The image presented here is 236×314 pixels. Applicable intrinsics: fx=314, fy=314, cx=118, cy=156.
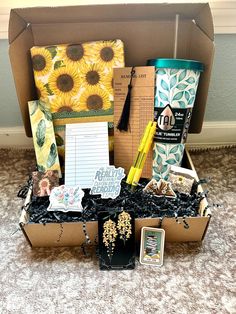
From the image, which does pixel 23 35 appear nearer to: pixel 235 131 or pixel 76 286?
pixel 76 286

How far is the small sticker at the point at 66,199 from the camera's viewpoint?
0.83 meters

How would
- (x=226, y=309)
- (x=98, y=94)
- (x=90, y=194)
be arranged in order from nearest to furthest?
(x=226, y=309), (x=90, y=194), (x=98, y=94)

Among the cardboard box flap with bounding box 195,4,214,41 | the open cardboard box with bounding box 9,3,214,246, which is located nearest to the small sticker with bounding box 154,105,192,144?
the open cardboard box with bounding box 9,3,214,246

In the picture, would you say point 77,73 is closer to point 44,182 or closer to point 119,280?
point 44,182

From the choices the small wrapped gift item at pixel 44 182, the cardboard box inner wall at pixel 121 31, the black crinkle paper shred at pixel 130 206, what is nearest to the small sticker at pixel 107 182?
the black crinkle paper shred at pixel 130 206

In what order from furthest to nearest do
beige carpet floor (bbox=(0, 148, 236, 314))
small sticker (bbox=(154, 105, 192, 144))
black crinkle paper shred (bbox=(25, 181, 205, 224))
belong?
small sticker (bbox=(154, 105, 192, 144)) < black crinkle paper shred (bbox=(25, 181, 205, 224)) < beige carpet floor (bbox=(0, 148, 236, 314))

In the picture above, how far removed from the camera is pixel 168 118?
3.07ft

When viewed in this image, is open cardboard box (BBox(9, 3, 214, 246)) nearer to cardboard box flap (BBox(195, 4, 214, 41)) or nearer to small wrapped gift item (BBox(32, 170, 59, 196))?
cardboard box flap (BBox(195, 4, 214, 41))

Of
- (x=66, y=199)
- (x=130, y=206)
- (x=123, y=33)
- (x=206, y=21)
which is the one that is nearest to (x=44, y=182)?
(x=66, y=199)

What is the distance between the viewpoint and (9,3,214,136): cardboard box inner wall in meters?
0.90

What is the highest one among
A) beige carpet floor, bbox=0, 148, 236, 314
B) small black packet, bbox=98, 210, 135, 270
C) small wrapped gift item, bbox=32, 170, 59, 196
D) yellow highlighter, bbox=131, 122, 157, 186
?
yellow highlighter, bbox=131, 122, 157, 186

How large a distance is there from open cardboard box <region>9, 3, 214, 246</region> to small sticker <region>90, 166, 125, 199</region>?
0.48 ft

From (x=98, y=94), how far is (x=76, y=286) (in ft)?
1.86

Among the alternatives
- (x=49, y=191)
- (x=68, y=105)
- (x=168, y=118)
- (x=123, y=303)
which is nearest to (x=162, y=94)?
(x=168, y=118)
